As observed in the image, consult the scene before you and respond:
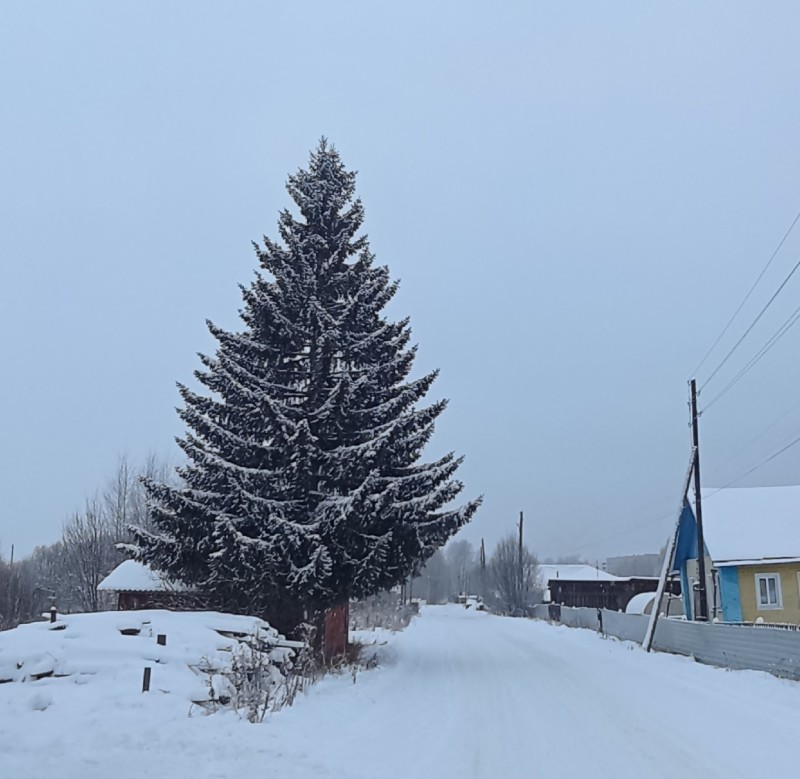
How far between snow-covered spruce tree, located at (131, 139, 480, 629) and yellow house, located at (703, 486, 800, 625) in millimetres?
17349

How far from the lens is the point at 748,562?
3072cm

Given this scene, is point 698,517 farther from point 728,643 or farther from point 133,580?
point 133,580

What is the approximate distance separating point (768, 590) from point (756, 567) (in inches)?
35.6

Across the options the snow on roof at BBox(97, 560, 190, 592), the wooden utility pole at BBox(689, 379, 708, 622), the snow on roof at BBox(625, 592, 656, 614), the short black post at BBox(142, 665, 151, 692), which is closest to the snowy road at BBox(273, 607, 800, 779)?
the short black post at BBox(142, 665, 151, 692)

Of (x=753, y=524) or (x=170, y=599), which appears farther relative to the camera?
(x=753, y=524)

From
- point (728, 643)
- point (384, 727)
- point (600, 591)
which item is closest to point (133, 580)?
point (384, 727)

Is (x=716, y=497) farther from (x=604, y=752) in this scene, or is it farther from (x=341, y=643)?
(x=604, y=752)

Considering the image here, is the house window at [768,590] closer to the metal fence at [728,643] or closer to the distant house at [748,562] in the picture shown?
the distant house at [748,562]

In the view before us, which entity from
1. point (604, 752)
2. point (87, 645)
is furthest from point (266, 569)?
point (604, 752)

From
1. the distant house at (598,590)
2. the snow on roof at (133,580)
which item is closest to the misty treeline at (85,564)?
the snow on roof at (133,580)

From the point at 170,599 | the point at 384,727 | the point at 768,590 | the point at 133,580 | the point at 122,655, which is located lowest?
the point at 384,727

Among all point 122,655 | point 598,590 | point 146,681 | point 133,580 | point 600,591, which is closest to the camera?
point 146,681

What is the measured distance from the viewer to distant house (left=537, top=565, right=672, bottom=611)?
64.9 meters

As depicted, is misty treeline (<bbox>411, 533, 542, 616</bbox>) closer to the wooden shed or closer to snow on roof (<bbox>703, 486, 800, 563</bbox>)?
the wooden shed
